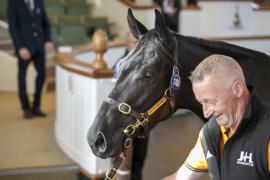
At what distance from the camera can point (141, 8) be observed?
331 inches

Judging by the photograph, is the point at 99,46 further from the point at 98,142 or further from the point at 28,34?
the point at 98,142

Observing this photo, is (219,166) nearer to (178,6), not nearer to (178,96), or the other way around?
(178,96)

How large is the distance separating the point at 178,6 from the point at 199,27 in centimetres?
238

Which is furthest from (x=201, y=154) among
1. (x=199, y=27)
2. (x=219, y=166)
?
(x=199, y=27)

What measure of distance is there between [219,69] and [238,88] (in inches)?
3.0

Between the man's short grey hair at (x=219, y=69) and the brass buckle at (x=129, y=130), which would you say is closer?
the man's short grey hair at (x=219, y=69)

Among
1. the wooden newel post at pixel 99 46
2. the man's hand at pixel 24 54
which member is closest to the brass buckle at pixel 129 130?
the wooden newel post at pixel 99 46

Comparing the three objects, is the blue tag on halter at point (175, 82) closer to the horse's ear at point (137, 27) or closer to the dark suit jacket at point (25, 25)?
the horse's ear at point (137, 27)

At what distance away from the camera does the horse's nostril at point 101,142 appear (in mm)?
1678

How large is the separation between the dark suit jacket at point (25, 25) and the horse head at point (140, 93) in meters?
3.41

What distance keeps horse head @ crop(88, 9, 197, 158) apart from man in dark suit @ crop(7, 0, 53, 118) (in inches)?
134

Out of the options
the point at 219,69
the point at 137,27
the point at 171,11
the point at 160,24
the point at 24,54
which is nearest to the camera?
the point at 219,69

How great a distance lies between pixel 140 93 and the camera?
5.59 ft

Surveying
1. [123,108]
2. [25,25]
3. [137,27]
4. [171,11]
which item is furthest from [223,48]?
[171,11]
